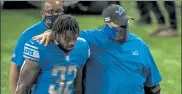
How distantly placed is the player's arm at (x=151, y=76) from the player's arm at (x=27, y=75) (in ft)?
3.11

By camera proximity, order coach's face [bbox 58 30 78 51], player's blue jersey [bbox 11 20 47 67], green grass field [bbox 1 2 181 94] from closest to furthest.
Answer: coach's face [bbox 58 30 78 51], player's blue jersey [bbox 11 20 47 67], green grass field [bbox 1 2 181 94]

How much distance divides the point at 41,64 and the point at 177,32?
737 cm

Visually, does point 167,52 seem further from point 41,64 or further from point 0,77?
point 41,64

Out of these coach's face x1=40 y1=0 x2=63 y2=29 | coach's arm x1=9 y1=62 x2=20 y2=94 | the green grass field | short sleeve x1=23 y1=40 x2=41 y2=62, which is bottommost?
the green grass field

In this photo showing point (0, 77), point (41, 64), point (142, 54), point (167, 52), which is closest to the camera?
point (41, 64)

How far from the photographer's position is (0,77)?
29.7 feet

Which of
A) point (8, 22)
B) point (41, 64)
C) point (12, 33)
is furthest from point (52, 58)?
point (8, 22)

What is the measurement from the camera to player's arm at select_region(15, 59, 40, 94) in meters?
4.72

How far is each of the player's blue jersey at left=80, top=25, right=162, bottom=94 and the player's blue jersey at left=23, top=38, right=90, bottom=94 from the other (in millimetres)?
125

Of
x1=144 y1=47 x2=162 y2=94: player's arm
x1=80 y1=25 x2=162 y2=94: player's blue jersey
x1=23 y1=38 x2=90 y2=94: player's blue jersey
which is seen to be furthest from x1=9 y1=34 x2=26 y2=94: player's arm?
x1=144 y1=47 x2=162 y2=94: player's arm

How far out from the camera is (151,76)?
5234 millimetres

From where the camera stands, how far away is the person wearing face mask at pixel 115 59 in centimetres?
505

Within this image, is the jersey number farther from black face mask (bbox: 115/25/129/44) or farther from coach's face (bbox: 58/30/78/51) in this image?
black face mask (bbox: 115/25/129/44)

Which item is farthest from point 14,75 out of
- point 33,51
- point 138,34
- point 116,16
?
point 138,34
